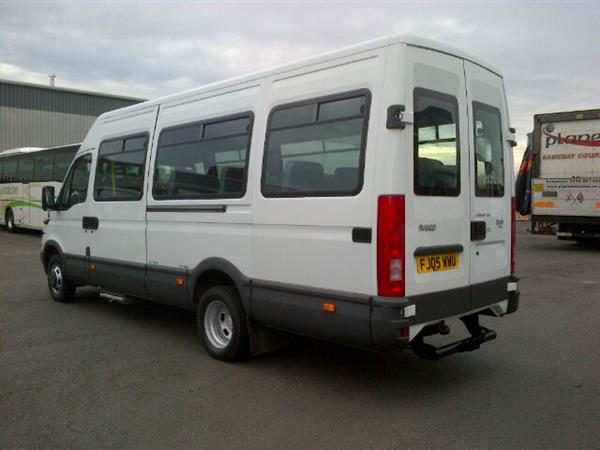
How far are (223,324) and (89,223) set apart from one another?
2845 mm

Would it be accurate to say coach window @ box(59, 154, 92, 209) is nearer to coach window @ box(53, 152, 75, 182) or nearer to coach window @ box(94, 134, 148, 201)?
coach window @ box(94, 134, 148, 201)

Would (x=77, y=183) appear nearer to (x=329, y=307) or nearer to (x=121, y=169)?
(x=121, y=169)

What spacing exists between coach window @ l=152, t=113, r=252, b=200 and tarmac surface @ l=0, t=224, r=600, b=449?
1.64 m

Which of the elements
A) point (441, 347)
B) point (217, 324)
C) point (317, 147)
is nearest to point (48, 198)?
point (217, 324)

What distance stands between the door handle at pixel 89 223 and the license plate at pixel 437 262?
458 cm

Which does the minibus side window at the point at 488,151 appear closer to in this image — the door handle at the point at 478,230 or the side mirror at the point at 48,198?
the door handle at the point at 478,230

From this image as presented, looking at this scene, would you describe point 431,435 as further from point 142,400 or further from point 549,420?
point 142,400

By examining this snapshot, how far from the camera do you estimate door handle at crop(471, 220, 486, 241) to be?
15.7 feet

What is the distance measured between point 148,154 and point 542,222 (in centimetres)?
1280

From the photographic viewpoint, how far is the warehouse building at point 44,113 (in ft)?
103

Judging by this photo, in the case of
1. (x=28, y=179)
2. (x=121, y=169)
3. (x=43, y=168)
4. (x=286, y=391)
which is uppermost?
(x=43, y=168)

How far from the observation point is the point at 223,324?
5594 mm

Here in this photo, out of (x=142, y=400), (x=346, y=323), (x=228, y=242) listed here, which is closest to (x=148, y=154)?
(x=228, y=242)

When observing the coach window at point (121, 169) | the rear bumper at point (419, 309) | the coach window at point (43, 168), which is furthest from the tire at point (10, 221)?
the rear bumper at point (419, 309)
